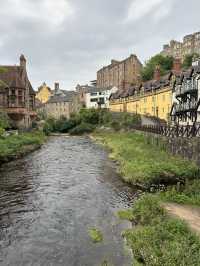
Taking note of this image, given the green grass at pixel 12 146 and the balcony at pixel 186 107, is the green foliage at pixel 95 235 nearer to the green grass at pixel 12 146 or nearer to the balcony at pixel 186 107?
the green grass at pixel 12 146

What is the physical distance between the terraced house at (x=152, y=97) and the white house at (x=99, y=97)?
8.01 meters

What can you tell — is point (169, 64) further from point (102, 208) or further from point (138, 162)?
point (102, 208)

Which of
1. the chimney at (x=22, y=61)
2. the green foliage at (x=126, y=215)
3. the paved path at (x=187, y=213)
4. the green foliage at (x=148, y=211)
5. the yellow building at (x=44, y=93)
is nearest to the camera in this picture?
the paved path at (x=187, y=213)

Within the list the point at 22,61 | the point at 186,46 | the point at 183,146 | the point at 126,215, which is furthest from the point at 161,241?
the point at 186,46

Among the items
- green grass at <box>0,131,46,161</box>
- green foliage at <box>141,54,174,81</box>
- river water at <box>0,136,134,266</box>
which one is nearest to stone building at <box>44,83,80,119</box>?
green foliage at <box>141,54,174,81</box>

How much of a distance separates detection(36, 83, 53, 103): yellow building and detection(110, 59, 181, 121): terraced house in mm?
59344

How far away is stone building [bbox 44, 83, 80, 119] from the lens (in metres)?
115

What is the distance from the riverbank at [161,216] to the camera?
1112cm

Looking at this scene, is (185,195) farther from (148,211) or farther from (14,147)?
(14,147)

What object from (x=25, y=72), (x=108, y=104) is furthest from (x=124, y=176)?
(x=108, y=104)

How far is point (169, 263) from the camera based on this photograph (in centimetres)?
1031

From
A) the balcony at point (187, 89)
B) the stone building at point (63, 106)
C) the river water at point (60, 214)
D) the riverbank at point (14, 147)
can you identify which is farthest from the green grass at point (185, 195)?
the stone building at point (63, 106)

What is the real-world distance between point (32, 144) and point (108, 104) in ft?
200

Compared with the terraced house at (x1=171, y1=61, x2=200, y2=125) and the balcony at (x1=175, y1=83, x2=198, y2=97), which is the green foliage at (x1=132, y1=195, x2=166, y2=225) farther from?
the balcony at (x1=175, y1=83, x2=198, y2=97)
